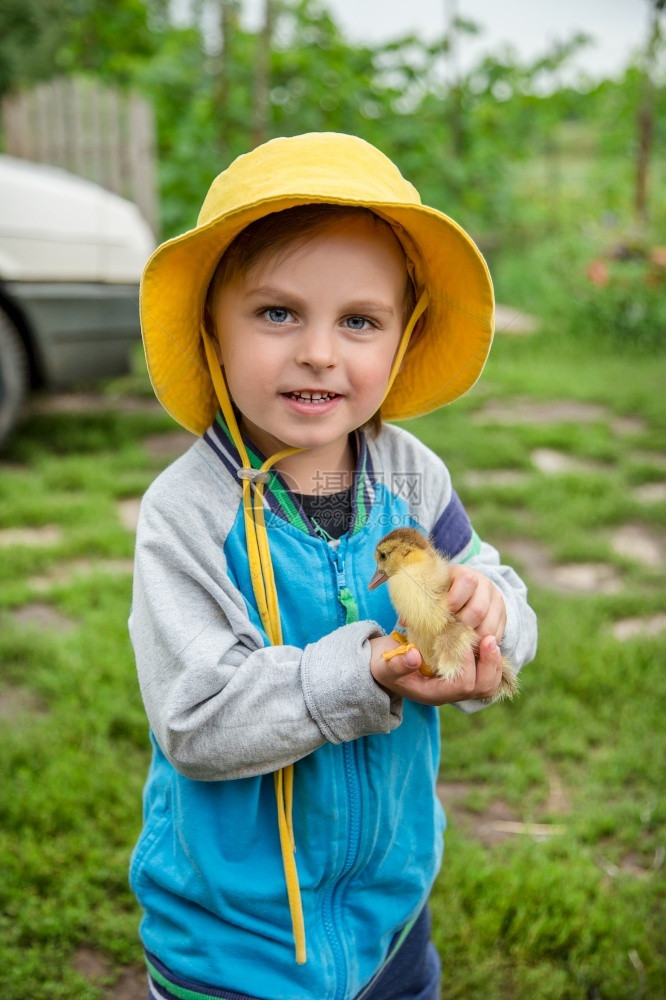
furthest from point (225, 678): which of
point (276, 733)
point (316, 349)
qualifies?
point (316, 349)

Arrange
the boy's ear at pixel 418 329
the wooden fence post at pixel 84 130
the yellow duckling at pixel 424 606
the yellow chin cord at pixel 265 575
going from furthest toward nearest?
the wooden fence post at pixel 84 130
the boy's ear at pixel 418 329
the yellow chin cord at pixel 265 575
the yellow duckling at pixel 424 606

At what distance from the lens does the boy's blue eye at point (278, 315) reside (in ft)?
4.27

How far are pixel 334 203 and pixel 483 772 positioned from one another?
5.98ft

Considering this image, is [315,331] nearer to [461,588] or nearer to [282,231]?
[282,231]

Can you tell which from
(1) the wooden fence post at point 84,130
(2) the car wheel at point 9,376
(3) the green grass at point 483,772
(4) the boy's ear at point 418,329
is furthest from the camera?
(1) the wooden fence post at point 84,130

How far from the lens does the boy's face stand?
1.28 meters

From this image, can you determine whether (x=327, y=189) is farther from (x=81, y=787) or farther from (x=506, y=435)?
(x=506, y=435)

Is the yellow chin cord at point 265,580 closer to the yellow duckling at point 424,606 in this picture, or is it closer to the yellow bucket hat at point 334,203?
the yellow bucket hat at point 334,203

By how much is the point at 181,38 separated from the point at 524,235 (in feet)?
14.1

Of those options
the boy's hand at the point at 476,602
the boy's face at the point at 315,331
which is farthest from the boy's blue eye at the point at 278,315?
the boy's hand at the point at 476,602

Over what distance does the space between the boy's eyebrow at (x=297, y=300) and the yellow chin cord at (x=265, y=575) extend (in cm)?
13

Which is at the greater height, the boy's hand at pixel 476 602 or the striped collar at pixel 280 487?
the striped collar at pixel 280 487

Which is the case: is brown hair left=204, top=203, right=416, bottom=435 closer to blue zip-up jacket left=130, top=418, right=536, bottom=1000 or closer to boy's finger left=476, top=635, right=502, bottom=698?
blue zip-up jacket left=130, top=418, right=536, bottom=1000

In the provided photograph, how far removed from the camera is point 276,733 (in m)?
1.26
